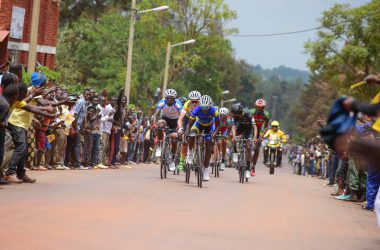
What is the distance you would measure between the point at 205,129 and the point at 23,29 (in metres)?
20.0

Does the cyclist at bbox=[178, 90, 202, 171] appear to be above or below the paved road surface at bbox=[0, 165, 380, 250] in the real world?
above

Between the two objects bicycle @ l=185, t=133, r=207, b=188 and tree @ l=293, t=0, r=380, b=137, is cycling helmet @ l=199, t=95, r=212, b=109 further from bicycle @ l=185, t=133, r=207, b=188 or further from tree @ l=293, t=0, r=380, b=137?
tree @ l=293, t=0, r=380, b=137

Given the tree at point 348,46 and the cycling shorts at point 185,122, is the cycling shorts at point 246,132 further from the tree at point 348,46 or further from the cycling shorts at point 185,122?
the tree at point 348,46

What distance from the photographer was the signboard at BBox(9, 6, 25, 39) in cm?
3728

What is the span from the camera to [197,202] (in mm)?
15172

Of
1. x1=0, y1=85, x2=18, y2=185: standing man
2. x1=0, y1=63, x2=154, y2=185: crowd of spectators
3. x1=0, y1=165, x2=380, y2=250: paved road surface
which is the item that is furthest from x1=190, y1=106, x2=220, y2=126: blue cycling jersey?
x1=0, y1=85, x2=18, y2=185: standing man

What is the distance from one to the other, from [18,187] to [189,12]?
6237 centimetres

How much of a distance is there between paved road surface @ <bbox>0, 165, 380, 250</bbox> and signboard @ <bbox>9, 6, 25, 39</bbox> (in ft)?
64.9

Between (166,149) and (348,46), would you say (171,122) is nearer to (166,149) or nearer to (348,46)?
(166,149)

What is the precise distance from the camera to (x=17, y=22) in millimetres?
37656

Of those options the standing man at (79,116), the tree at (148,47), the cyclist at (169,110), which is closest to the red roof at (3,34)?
the standing man at (79,116)

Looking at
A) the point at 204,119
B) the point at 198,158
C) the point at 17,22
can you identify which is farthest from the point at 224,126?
the point at 17,22

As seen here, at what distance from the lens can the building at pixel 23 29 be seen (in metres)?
36.6

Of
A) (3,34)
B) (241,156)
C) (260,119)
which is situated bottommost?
(241,156)
